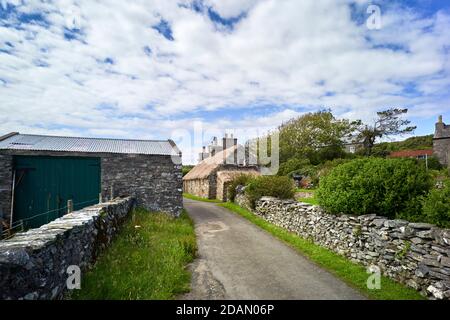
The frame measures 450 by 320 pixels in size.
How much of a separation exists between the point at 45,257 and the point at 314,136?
130 ft

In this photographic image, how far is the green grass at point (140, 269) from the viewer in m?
4.90

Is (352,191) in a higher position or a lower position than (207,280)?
higher

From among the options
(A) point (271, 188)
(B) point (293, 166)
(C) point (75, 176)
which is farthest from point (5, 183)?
(B) point (293, 166)

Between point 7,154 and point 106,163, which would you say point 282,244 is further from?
point 7,154

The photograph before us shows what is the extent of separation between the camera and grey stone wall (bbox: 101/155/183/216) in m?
14.4

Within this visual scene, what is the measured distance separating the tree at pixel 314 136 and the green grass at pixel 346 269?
92.1 ft

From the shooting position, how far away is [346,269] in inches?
268

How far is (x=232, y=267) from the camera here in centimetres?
716

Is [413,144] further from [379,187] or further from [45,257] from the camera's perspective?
[45,257]
